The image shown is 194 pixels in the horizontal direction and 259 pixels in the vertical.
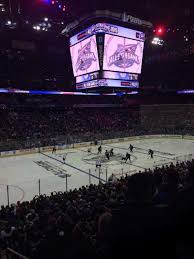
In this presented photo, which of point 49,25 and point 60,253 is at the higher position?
point 49,25

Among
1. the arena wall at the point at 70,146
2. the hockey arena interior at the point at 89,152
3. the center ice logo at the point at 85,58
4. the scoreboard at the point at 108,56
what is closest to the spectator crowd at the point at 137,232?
the hockey arena interior at the point at 89,152

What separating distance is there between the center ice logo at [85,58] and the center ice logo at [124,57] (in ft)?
6.12

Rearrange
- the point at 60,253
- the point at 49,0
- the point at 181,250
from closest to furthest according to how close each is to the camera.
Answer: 1. the point at 60,253
2. the point at 181,250
3. the point at 49,0

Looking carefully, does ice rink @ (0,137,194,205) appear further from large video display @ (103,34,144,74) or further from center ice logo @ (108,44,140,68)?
center ice logo @ (108,44,140,68)

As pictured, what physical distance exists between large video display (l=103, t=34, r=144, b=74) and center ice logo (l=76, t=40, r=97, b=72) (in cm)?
145

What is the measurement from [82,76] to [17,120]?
16.4 metres

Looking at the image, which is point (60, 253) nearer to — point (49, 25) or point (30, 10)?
point (30, 10)

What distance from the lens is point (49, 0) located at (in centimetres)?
3138

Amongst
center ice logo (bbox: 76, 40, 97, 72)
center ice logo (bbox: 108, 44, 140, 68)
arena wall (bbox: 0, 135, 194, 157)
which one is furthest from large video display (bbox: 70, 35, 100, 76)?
arena wall (bbox: 0, 135, 194, 157)

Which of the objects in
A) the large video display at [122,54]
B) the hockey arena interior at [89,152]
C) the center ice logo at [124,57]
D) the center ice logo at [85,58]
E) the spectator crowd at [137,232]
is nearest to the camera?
the spectator crowd at [137,232]

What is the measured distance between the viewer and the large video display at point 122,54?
80.2ft

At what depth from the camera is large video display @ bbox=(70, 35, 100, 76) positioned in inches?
979

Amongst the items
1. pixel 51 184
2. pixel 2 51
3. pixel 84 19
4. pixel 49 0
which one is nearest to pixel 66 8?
pixel 49 0

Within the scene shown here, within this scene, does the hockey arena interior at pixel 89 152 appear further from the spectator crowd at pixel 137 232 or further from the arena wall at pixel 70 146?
the arena wall at pixel 70 146
